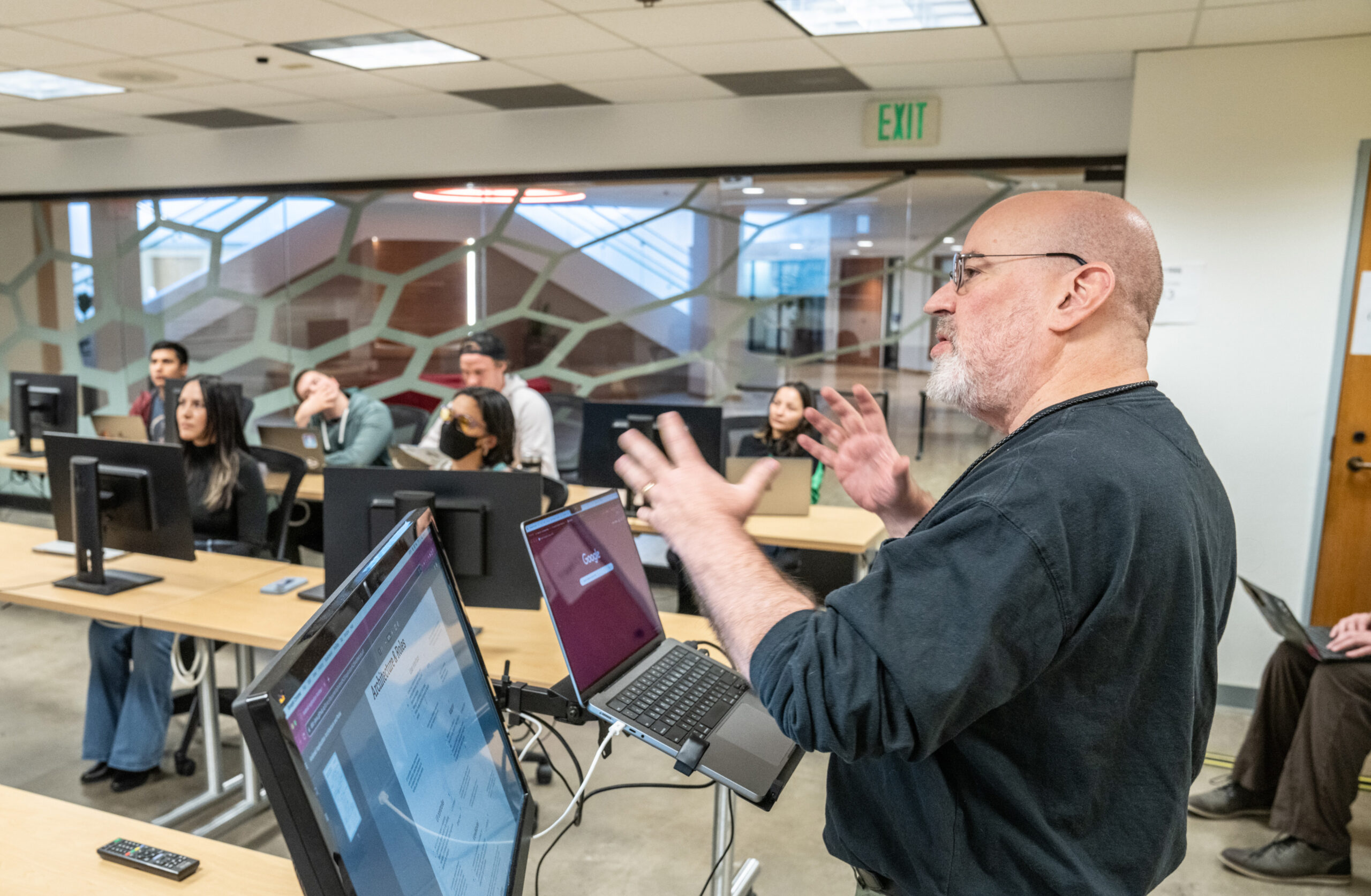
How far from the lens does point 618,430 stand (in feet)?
12.3

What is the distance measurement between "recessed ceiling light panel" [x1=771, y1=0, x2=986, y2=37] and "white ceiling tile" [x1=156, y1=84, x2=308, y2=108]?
9.66 ft

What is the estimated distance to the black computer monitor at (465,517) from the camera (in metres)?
2.28

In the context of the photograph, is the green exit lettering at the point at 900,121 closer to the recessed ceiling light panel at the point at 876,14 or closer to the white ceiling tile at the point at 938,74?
the white ceiling tile at the point at 938,74

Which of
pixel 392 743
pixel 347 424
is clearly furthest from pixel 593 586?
pixel 347 424

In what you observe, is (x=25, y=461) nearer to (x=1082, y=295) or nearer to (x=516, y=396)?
(x=516, y=396)

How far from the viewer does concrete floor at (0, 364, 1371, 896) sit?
8.64 ft

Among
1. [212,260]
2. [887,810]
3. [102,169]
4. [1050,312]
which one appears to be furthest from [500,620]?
[102,169]

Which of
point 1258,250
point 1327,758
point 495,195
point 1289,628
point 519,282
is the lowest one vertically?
point 1327,758

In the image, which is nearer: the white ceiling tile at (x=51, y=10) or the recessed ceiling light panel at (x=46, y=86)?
the white ceiling tile at (x=51, y=10)

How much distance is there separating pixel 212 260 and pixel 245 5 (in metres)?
3.56

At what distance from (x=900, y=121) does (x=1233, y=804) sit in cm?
330

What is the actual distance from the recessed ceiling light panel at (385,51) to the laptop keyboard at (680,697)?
3.15 m

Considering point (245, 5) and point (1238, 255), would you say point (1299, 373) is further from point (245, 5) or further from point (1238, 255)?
point (245, 5)

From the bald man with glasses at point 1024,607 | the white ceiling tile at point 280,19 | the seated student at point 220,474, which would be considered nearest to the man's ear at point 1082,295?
the bald man with glasses at point 1024,607
